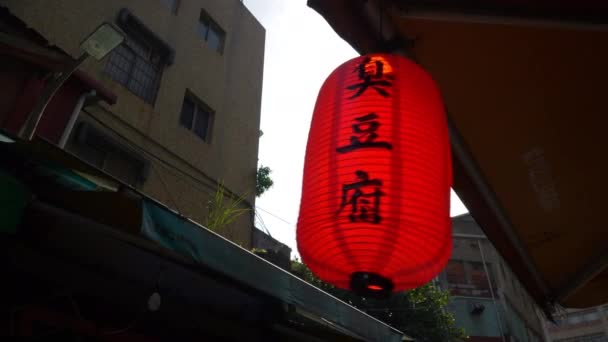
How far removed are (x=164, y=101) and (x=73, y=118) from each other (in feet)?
11.4

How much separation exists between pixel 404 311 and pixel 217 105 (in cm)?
1004

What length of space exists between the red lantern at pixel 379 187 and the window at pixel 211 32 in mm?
12101

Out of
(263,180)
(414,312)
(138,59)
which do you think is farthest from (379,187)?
(414,312)

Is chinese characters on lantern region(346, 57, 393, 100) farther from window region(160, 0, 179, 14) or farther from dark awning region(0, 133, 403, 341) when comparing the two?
window region(160, 0, 179, 14)

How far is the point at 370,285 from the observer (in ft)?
8.27

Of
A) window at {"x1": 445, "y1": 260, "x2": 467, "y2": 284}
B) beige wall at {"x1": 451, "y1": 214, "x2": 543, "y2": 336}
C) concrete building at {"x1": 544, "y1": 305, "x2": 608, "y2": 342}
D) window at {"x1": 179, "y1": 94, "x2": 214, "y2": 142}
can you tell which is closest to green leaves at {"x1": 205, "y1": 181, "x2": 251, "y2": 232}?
window at {"x1": 179, "y1": 94, "x2": 214, "y2": 142}

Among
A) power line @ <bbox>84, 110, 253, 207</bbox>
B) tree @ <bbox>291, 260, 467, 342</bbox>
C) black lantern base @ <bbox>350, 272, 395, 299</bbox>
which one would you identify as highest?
power line @ <bbox>84, 110, 253, 207</bbox>

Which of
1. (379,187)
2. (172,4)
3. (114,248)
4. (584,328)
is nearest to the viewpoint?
(379,187)

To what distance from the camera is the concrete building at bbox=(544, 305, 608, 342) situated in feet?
135

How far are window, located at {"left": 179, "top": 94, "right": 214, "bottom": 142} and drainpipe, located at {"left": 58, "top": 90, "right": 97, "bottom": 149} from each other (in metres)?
3.60

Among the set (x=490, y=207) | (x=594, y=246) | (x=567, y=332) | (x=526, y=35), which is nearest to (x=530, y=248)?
(x=594, y=246)

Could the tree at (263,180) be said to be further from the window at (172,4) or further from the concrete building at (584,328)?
the concrete building at (584,328)

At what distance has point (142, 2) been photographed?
11.5 meters

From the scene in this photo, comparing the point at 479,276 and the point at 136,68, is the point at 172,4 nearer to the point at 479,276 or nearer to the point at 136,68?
the point at 136,68
